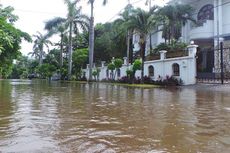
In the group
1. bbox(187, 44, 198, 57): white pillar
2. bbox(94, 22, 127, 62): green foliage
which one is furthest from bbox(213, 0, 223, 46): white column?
bbox(94, 22, 127, 62): green foliage

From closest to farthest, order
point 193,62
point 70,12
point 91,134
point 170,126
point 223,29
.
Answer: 1. point 91,134
2. point 170,126
3. point 193,62
4. point 223,29
5. point 70,12

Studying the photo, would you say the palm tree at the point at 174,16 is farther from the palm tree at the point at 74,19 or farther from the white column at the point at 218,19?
the palm tree at the point at 74,19

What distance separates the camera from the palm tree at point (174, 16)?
36.1 m

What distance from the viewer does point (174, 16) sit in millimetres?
36000

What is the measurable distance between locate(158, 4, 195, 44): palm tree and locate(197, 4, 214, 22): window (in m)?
1.02

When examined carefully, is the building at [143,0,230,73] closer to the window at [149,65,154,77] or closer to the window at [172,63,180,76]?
the window at [172,63,180,76]

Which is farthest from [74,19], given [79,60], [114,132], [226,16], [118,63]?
[114,132]

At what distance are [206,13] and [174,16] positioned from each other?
3572mm

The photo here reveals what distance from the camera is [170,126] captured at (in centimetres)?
680

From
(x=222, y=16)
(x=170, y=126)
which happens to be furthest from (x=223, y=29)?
(x=170, y=126)

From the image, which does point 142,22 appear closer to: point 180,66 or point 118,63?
point 180,66

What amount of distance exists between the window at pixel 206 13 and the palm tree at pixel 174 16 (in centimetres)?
102

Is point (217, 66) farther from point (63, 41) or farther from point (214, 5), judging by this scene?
point (63, 41)

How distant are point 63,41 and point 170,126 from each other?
5264 centimetres
